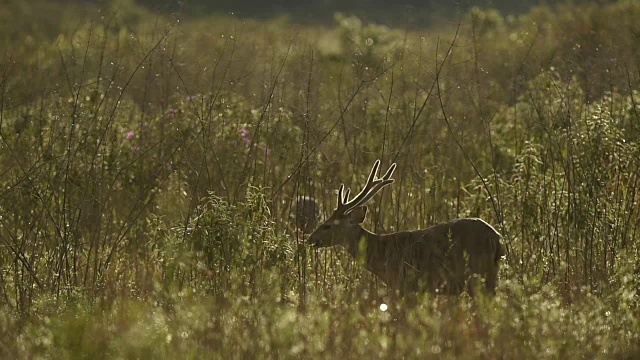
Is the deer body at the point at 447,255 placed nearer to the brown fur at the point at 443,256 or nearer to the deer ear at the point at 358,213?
the brown fur at the point at 443,256

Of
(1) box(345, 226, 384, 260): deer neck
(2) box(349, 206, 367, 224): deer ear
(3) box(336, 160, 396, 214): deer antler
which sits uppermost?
(3) box(336, 160, 396, 214): deer antler

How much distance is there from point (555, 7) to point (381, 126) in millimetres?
16009

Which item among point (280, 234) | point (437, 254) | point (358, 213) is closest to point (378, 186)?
point (358, 213)

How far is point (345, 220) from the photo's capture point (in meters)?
7.78

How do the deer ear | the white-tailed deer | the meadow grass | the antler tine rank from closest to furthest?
the meadow grass, the white-tailed deer, the antler tine, the deer ear

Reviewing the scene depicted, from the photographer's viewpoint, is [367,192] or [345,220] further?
[345,220]

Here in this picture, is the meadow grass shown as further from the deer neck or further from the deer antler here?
the deer antler

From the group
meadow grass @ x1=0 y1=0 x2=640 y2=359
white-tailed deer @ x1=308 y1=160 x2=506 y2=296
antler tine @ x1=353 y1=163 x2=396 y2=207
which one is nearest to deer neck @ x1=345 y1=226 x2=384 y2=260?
white-tailed deer @ x1=308 y1=160 x2=506 y2=296

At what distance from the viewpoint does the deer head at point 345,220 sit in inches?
301

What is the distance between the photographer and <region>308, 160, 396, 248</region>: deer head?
7637 mm

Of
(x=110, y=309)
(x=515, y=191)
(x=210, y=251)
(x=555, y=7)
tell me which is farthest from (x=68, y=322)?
(x=555, y=7)

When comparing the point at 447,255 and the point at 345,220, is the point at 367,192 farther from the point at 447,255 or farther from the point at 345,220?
the point at 447,255

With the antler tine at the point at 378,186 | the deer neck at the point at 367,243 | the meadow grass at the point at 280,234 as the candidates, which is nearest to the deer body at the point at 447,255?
the meadow grass at the point at 280,234

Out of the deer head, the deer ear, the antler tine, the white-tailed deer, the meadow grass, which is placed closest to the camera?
the meadow grass
